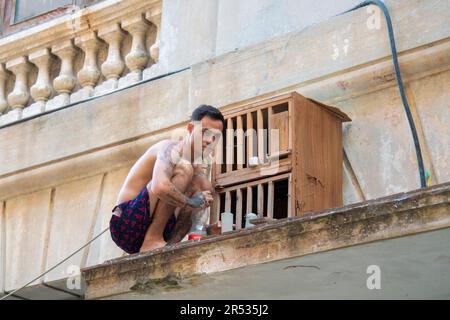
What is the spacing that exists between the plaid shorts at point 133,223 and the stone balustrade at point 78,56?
191 centimetres

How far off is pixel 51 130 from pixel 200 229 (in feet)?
7.78

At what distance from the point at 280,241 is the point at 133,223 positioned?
1.35 meters

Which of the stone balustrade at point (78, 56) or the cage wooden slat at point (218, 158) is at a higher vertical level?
the stone balustrade at point (78, 56)

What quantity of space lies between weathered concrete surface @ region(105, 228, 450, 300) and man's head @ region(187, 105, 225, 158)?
0.95 meters

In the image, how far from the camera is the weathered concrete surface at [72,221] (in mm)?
10133

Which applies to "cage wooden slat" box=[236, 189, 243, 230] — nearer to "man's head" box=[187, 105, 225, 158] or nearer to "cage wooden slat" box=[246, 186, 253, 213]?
"cage wooden slat" box=[246, 186, 253, 213]

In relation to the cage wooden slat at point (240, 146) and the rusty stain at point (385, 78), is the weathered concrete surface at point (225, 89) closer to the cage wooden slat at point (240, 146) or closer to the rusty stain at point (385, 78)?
the rusty stain at point (385, 78)

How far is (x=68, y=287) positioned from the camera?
10.1 metres

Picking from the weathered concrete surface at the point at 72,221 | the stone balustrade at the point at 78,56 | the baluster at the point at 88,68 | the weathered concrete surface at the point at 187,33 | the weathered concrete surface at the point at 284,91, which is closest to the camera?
the weathered concrete surface at the point at 284,91

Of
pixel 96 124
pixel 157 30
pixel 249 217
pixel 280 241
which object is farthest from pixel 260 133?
pixel 157 30

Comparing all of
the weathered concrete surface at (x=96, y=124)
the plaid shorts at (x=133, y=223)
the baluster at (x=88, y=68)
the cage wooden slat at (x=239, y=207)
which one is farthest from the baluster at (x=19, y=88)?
the cage wooden slat at (x=239, y=207)

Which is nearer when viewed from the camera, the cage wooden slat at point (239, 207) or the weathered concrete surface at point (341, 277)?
the weathered concrete surface at point (341, 277)
